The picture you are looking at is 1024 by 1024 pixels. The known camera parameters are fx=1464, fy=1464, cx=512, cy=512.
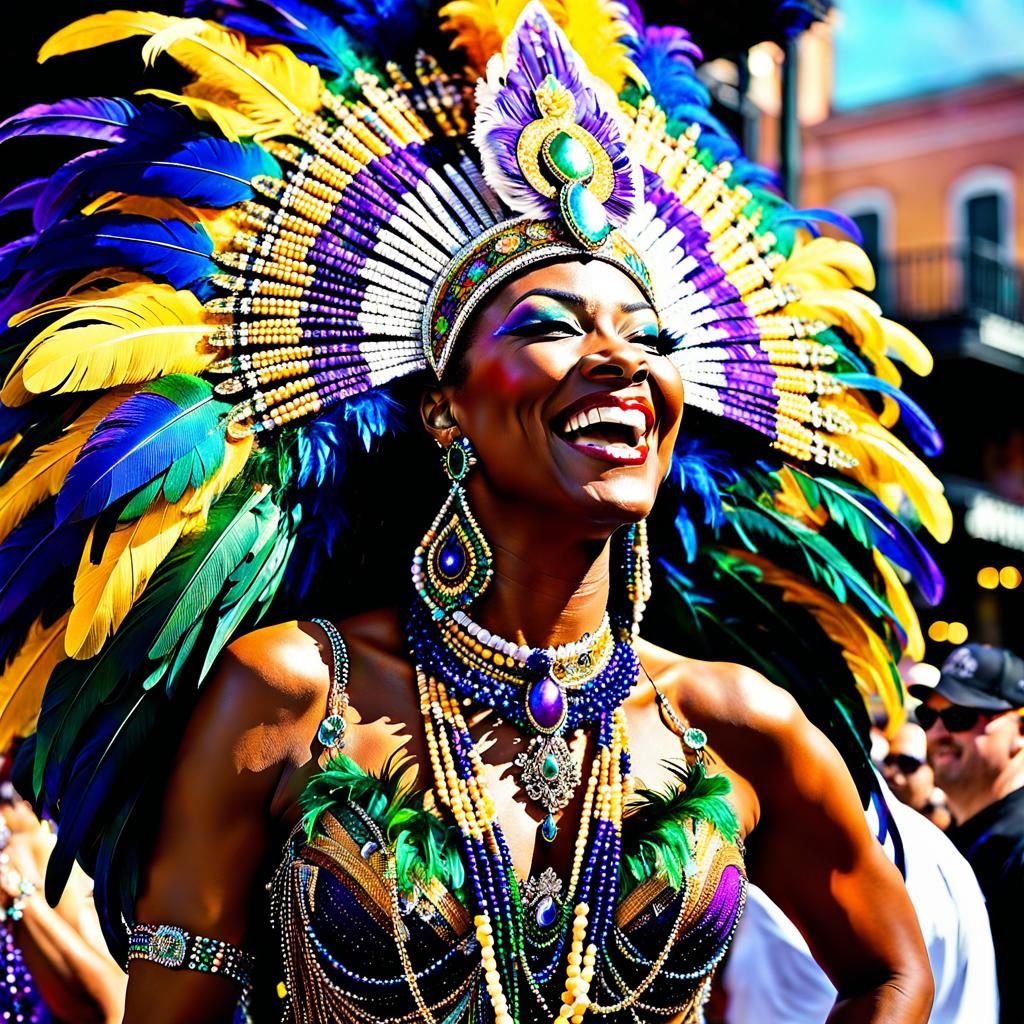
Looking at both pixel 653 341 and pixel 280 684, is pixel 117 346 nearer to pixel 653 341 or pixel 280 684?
pixel 280 684

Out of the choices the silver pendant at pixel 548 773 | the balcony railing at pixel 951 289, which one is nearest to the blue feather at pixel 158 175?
the silver pendant at pixel 548 773

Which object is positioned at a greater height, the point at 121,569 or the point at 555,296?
the point at 555,296

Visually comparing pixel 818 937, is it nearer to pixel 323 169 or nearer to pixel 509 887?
pixel 509 887

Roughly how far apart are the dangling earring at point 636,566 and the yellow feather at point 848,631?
0.43 meters

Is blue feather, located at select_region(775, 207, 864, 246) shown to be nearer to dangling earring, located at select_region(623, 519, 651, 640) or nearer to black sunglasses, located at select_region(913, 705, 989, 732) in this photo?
dangling earring, located at select_region(623, 519, 651, 640)

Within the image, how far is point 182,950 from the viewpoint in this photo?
7.28ft

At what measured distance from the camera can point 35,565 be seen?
2314 mm

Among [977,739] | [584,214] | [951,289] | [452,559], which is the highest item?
[584,214]

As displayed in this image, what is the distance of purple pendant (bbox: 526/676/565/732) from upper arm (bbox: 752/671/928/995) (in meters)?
0.39

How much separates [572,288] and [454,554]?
480mm

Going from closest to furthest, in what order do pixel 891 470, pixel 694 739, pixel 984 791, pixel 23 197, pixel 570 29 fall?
pixel 23 197 < pixel 694 739 < pixel 570 29 < pixel 891 470 < pixel 984 791

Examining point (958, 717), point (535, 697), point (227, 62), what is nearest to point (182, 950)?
point (535, 697)

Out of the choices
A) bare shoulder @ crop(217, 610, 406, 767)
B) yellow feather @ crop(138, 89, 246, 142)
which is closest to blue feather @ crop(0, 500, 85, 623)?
bare shoulder @ crop(217, 610, 406, 767)

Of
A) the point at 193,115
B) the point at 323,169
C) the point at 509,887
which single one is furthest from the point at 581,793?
the point at 193,115
